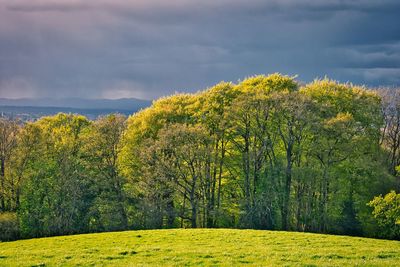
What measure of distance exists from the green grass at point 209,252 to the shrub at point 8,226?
24879 mm

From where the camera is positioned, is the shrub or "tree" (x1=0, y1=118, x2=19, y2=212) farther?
"tree" (x1=0, y1=118, x2=19, y2=212)

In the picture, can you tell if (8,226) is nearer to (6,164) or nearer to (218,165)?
(6,164)

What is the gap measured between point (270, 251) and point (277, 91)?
3875 centimetres

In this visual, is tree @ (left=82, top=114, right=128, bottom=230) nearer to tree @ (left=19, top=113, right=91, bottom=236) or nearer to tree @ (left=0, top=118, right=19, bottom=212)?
tree @ (left=19, top=113, right=91, bottom=236)

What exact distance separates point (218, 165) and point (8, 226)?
2945 cm

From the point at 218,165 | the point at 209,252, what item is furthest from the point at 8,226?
the point at 209,252

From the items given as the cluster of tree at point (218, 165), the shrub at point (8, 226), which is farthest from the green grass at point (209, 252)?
the cluster of tree at point (218, 165)

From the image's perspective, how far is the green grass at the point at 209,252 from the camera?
25188 mm

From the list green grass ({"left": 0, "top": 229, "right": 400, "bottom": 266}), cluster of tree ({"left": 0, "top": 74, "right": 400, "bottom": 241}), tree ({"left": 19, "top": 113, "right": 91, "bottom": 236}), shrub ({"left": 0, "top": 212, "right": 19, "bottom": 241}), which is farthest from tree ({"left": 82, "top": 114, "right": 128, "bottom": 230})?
green grass ({"left": 0, "top": 229, "right": 400, "bottom": 266})

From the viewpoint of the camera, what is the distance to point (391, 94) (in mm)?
72688

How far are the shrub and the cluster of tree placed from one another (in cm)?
203

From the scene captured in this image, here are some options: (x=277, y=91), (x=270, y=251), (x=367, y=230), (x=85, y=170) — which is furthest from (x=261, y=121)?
(x=270, y=251)

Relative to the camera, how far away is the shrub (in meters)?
58.9

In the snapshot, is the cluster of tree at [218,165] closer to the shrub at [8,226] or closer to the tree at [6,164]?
the tree at [6,164]
